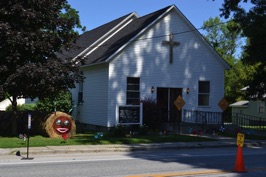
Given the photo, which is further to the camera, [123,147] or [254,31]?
[254,31]

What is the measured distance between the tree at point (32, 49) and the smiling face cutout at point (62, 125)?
4.09 feet

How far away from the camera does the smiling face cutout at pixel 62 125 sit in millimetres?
18547

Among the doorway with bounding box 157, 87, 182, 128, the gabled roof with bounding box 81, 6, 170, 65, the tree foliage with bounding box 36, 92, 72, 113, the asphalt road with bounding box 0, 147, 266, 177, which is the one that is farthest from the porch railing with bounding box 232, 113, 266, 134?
the asphalt road with bounding box 0, 147, 266, 177

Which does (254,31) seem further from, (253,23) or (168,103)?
(168,103)

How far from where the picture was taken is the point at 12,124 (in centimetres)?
1992

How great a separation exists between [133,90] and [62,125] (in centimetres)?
632

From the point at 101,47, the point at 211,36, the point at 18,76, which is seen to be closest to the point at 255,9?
the point at 101,47

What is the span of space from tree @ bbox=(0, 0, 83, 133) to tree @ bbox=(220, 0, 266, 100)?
1052cm

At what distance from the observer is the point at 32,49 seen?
16969mm

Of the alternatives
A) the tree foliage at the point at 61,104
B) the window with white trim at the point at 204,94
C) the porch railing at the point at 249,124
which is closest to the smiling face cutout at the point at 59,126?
the tree foliage at the point at 61,104

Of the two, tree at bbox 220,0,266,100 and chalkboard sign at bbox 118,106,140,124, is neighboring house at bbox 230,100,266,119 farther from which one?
chalkboard sign at bbox 118,106,140,124

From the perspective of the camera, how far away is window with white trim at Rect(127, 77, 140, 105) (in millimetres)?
23638

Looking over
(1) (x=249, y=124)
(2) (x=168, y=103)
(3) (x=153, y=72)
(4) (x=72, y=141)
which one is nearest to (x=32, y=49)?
(4) (x=72, y=141)

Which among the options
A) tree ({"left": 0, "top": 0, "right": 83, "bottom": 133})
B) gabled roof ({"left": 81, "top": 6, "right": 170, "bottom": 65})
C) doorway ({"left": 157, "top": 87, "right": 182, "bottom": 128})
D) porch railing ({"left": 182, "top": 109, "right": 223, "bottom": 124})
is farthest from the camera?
porch railing ({"left": 182, "top": 109, "right": 223, "bottom": 124})
